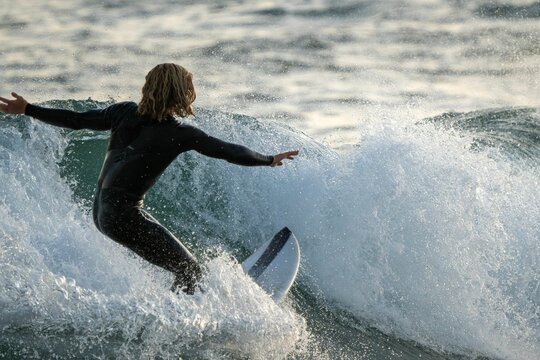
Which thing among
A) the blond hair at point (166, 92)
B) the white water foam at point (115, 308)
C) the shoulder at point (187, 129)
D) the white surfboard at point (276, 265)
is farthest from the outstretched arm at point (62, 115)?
the white surfboard at point (276, 265)

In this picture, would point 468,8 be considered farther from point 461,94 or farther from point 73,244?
point 73,244

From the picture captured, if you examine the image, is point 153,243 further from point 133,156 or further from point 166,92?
point 166,92

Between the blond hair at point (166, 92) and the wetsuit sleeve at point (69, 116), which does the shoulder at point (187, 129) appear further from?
the wetsuit sleeve at point (69, 116)

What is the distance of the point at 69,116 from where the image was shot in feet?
22.0

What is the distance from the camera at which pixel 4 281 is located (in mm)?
6527

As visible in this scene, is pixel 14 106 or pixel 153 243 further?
pixel 153 243

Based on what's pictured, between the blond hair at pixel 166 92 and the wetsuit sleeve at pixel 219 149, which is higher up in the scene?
the blond hair at pixel 166 92

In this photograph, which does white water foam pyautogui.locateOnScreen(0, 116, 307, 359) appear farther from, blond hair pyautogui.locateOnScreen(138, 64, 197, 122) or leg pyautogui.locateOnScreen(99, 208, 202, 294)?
blond hair pyautogui.locateOnScreen(138, 64, 197, 122)

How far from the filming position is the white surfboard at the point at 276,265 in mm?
8273

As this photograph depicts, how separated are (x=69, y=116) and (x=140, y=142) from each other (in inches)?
20.1

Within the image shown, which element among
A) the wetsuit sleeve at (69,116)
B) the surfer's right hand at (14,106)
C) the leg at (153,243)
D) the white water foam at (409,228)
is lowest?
the white water foam at (409,228)

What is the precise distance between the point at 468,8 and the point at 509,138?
1907 centimetres

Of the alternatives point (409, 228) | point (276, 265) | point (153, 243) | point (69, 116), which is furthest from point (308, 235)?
point (69, 116)

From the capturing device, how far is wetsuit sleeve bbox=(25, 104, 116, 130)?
6.70m
